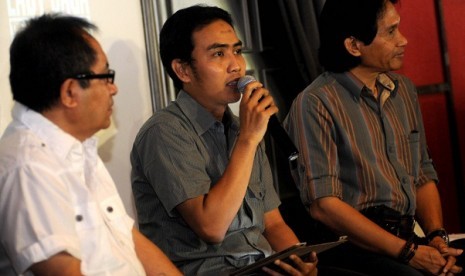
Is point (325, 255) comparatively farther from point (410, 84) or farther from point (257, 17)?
point (257, 17)

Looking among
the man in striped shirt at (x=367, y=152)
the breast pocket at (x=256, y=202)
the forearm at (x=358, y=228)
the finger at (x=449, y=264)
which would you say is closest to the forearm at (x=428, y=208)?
the man in striped shirt at (x=367, y=152)

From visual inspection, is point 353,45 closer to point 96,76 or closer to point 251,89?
point 251,89

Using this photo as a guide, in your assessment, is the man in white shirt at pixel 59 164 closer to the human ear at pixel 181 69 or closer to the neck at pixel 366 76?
the human ear at pixel 181 69

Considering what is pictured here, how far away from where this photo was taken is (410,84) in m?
2.82

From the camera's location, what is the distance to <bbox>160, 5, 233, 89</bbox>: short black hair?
2.32 m

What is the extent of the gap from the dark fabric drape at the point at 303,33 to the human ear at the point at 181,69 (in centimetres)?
116

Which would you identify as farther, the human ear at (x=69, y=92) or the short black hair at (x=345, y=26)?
the short black hair at (x=345, y=26)

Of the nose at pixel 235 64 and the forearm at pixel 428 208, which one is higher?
the nose at pixel 235 64

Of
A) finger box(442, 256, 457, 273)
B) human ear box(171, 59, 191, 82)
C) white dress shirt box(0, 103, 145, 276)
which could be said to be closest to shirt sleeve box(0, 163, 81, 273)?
white dress shirt box(0, 103, 145, 276)

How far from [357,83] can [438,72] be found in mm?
1416

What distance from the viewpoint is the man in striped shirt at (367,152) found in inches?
95.8

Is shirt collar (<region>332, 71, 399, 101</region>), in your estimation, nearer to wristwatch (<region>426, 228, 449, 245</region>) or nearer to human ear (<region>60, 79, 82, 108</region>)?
wristwatch (<region>426, 228, 449, 245</region>)

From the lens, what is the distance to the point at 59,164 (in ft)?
5.24

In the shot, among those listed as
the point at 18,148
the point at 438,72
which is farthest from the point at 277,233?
the point at 438,72
